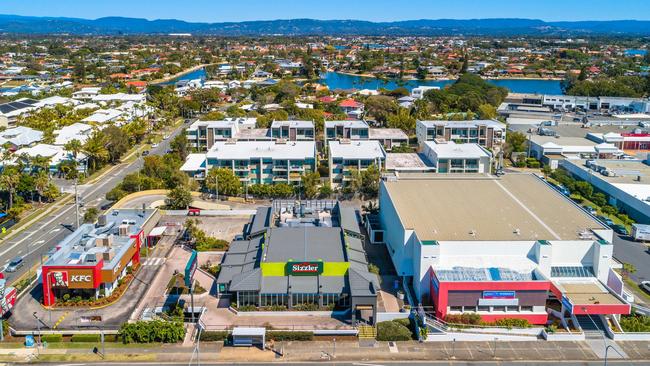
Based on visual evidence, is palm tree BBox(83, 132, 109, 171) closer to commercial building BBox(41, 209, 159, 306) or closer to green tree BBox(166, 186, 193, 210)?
green tree BBox(166, 186, 193, 210)

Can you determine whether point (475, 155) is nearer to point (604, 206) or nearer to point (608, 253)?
point (604, 206)

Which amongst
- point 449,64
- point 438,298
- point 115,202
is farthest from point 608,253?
point 449,64

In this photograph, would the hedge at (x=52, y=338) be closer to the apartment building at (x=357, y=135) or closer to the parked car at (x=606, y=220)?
the parked car at (x=606, y=220)

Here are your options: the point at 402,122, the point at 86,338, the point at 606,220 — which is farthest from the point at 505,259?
the point at 402,122

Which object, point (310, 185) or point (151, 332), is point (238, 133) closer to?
point (310, 185)

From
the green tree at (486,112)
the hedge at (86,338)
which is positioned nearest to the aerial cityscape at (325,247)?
the hedge at (86,338)
